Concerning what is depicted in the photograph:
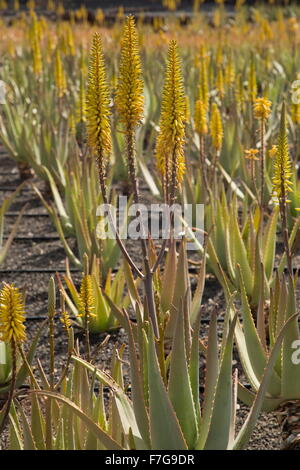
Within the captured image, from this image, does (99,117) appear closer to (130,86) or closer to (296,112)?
(130,86)

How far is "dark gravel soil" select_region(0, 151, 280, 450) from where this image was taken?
223 centimetres

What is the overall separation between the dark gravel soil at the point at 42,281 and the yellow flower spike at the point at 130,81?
33.4 inches

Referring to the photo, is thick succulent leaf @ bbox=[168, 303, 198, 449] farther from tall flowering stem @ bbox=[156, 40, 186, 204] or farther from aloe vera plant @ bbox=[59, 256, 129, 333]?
aloe vera plant @ bbox=[59, 256, 129, 333]

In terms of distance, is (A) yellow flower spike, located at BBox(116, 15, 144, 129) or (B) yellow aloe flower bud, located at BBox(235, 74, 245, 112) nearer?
(A) yellow flower spike, located at BBox(116, 15, 144, 129)

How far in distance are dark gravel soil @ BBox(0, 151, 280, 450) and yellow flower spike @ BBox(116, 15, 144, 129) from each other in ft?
2.78

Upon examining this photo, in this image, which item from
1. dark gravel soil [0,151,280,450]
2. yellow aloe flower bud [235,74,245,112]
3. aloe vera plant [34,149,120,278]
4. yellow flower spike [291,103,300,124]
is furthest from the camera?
yellow aloe flower bud [235,74,245,112]

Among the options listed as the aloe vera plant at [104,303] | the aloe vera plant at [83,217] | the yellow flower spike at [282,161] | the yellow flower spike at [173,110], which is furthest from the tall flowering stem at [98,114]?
the aloe vera plant at [83,217]

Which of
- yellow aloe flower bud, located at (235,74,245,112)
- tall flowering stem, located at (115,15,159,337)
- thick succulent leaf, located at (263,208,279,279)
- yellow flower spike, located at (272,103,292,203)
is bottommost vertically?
thick succulent leaf, located at (263,208,279,279)

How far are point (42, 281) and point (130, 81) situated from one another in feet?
6.49

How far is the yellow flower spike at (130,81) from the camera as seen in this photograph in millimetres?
1417

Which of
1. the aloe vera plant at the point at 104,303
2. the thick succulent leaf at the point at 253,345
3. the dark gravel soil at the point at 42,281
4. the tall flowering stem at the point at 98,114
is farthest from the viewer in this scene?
the aloe vera plant at the point at 104,303

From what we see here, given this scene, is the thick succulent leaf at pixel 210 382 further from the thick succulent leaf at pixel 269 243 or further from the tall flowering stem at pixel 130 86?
the thick succulent leaf at pixel 269 243

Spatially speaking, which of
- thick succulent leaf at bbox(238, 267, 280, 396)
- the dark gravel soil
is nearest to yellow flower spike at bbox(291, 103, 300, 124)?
the dark gravel soil

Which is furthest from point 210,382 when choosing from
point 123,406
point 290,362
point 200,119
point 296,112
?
point 296,112
